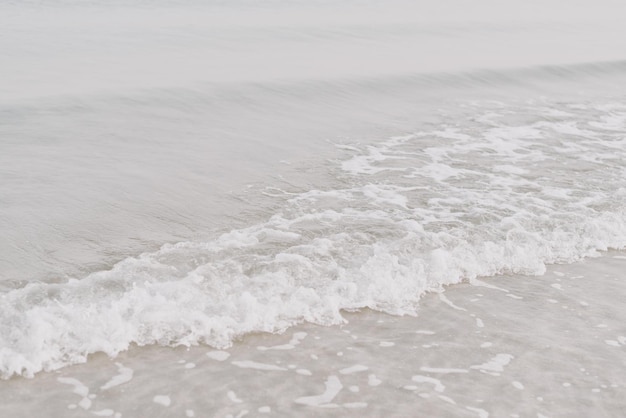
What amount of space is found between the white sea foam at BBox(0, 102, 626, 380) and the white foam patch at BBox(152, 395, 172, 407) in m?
0.59

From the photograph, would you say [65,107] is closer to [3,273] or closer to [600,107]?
[3,273]

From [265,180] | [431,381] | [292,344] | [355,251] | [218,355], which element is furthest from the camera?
[265,180]

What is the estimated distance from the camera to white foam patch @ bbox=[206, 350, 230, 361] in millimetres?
4923

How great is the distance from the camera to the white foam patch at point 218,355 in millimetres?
4923

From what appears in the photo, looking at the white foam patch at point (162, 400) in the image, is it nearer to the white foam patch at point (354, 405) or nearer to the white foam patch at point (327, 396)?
the white foam patch at point (327, 396)

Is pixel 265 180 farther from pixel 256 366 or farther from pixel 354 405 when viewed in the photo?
pixel 354 405

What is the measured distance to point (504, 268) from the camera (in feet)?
22.0

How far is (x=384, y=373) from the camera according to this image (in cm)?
487

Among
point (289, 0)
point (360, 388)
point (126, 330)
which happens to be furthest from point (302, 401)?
point (289, 0)

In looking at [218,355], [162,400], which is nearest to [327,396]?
[218,355]

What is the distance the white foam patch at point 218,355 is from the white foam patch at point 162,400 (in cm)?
54

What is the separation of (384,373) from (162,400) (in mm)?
1421

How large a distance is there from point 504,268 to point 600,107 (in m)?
8.20

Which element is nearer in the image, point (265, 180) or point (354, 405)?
point (354, 405)
